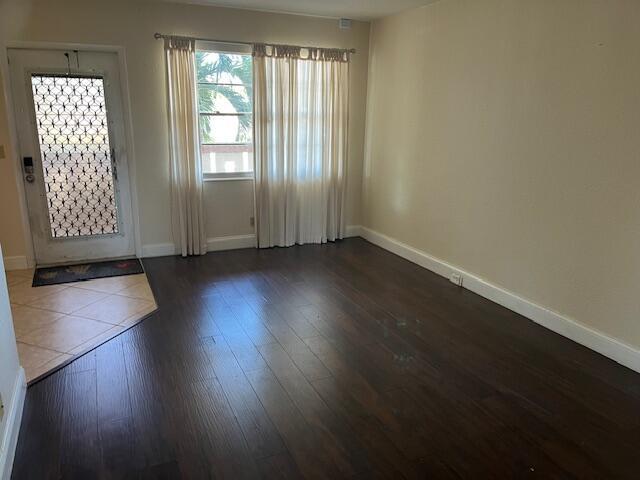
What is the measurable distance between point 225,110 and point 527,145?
309 cm

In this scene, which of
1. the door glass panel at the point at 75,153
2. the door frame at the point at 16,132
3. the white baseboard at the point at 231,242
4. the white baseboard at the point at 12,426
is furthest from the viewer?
the white baseboard at the point at 231,242

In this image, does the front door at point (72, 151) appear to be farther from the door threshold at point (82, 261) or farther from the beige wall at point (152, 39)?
the beige wall at point (152, 39)

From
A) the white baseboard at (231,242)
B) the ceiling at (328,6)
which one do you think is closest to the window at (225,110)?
the ceiling at (328,6)

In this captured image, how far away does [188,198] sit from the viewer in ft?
16.3

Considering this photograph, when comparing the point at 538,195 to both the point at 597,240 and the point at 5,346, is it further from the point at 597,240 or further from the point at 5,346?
the point at 5,346

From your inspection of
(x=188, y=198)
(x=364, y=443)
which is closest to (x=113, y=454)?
(x=364, y=443)

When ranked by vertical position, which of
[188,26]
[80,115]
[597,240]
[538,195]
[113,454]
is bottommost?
[113,454]

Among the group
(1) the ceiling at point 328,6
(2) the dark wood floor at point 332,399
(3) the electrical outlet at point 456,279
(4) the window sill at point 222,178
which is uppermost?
(1) the ceiling at point 328,6

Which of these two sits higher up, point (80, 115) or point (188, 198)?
point (80, 115)

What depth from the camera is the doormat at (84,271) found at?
169 inches

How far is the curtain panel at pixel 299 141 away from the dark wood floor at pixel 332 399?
1715 millimetres

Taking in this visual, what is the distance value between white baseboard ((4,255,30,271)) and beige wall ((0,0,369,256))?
0.07 metres

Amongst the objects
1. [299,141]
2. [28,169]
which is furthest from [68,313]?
[299,141]

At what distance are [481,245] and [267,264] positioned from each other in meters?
2.15
